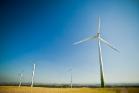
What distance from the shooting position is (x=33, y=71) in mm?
10758

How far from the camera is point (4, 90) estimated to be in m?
7.14

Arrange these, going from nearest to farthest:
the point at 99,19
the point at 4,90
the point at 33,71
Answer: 1. the point at 4,90
2. the point at 99,19
3. the point at 33,71

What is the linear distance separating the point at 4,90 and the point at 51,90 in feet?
6.01

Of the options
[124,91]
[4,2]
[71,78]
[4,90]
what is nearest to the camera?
[124,91]

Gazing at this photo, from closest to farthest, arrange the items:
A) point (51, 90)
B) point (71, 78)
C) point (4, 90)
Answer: point (51, 90) < point (4, 90) < point (71, 78)

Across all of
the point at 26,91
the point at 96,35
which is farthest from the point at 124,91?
the point at 96,35

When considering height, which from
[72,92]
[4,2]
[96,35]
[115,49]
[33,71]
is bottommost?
[72,92]

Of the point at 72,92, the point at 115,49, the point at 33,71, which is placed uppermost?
the point at 115,49

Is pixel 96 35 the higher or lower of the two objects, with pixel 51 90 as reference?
higher

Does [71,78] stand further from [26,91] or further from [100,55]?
[26,91]

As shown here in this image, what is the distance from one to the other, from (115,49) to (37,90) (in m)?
3.74

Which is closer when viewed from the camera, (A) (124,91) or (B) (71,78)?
(A) (124,91)

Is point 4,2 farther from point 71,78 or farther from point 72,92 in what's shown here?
point 71,78

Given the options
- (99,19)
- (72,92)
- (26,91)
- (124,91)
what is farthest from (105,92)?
(99,19)
